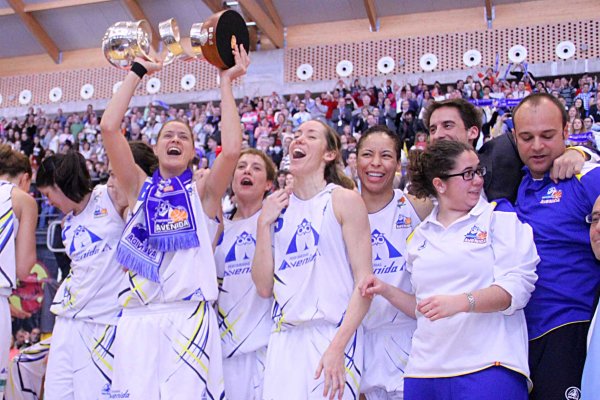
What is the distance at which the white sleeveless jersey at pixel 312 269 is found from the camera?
9.37ft

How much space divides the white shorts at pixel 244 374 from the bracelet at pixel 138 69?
1.62m

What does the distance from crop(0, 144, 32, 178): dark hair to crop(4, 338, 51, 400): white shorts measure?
1.22m

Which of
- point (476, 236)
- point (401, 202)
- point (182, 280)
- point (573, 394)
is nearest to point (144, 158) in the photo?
point (182, 280)

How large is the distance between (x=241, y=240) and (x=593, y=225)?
1830mm

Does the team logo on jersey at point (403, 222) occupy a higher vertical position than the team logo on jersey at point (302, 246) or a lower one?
higher

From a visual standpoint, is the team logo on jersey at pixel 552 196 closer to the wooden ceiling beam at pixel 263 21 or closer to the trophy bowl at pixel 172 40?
the trophy bowl at pixel 172 40

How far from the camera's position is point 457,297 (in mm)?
2350

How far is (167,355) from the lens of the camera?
2988 mm

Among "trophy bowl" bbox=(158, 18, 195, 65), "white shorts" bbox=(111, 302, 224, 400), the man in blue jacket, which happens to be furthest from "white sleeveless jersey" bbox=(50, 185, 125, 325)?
the man in blue jacket

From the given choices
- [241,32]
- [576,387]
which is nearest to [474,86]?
[241,32]

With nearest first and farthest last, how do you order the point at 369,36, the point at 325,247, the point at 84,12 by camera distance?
the point at 325,247 < the point at 369,36 < the point at 84,12

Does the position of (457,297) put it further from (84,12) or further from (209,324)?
(84,12)

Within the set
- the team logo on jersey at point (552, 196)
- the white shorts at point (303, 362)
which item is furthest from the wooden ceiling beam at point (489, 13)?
the white shorts at point (303, 362)

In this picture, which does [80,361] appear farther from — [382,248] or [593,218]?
[593,218]
